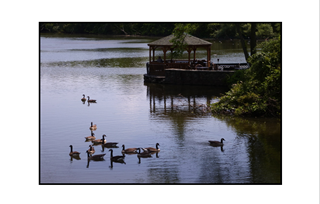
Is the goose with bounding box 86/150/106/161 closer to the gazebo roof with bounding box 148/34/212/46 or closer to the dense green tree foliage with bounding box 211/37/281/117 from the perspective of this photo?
the dense green tree foliage with bounding box 211/37/281/117

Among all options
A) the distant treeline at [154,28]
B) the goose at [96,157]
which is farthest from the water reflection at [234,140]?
the distant treeline at [154,28]

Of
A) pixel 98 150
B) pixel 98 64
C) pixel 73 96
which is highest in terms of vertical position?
pixel 98 64

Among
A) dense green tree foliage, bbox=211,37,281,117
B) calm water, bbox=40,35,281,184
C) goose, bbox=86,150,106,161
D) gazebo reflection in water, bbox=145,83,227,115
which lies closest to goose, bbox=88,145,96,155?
goose, bbox=86,150,106,161

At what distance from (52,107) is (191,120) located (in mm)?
9173

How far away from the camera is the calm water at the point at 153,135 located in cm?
1455

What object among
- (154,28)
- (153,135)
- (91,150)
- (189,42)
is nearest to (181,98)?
(189,42)

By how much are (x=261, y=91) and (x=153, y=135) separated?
7040 millimetres

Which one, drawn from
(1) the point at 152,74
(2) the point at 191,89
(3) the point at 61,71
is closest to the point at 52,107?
(2) the point at 191,89

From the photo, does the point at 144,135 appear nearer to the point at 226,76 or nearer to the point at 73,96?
the point at 73,96

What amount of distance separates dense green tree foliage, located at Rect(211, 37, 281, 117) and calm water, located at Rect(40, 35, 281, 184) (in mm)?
882

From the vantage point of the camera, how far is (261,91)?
Result: 901 inches

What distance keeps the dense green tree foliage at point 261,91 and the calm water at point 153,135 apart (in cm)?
88

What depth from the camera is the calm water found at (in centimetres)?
1455

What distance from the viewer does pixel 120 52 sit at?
63781 mm
